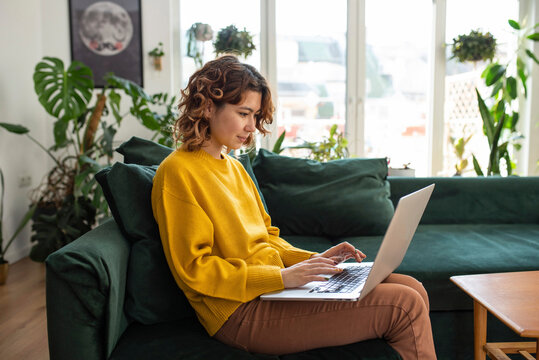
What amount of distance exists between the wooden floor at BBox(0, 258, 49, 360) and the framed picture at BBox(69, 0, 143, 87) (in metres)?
1.64

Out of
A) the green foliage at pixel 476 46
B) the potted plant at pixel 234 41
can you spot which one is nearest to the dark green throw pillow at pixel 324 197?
the potted plant at pixel 234 41

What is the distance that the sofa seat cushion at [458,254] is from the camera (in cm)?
166

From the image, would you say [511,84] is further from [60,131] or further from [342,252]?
[60,131]

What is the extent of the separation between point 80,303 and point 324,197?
1332 mm

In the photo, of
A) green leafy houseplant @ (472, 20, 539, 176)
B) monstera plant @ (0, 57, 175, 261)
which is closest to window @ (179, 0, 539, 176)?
green leafy houseplant @ (472, 20, 539, 176)

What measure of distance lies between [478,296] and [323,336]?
472 mm

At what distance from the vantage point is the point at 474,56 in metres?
4.00

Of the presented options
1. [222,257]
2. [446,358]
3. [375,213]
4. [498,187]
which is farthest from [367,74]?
[222,257]

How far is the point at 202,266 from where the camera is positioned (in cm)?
110

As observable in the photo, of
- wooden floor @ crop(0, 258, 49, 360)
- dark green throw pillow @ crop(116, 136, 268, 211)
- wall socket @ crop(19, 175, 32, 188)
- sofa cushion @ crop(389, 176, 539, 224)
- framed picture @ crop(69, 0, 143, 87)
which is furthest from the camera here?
framed picture @ crop(69, 0, 143, 87)

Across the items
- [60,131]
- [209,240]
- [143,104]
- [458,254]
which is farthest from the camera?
[143,104]

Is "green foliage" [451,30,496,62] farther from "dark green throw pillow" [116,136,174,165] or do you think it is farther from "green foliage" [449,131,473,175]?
"dark green throw pillow" [116,136,174,165]

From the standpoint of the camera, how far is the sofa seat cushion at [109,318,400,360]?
3.53 ft

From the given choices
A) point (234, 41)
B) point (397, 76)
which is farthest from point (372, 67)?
point (234, 41)
